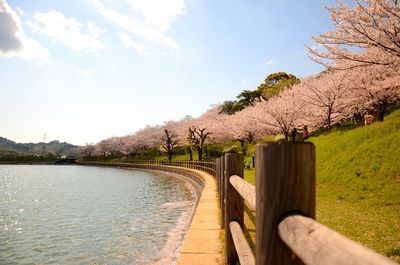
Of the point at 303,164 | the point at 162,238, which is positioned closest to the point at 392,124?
the point at 162,238

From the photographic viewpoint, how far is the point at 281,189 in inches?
61.7

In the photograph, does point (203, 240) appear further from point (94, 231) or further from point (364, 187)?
point (364, 187)

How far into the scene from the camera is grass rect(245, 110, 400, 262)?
6.94 meters

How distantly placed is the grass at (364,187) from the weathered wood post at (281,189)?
463 cm

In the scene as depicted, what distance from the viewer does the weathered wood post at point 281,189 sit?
60.2 inches

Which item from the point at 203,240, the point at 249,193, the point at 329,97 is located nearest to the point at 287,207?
the point at 249,193

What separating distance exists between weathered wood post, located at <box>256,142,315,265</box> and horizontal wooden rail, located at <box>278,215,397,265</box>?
93 millimetres

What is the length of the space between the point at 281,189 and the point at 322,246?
1.61 feet

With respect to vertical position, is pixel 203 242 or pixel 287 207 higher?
pixel 287 207

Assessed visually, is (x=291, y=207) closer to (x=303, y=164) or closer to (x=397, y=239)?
(x=303, y=164)

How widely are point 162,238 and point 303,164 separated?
867 centimetres

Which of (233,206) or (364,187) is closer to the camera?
(233,206)

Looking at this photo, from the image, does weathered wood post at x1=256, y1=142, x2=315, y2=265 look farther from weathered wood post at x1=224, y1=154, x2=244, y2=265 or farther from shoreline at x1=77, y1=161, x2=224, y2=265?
shoreline at x1=77, y1=161, x2=224, y2=265

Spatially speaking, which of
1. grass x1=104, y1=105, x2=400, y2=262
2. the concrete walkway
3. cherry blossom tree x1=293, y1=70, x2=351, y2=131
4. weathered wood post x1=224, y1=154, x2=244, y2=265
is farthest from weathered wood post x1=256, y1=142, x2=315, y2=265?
cherry blossom tree x1=293, y1=70, x2=351, y2=131
